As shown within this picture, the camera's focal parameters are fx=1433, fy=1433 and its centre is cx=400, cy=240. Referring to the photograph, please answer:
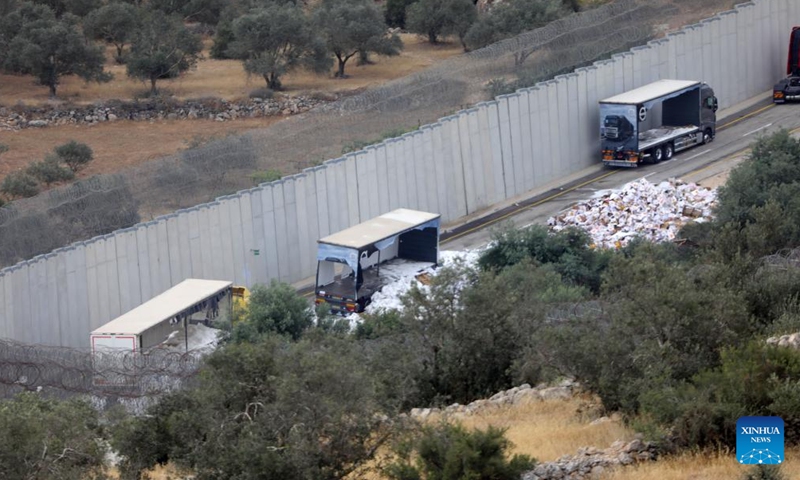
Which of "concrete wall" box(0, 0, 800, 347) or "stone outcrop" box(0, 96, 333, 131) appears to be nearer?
"concrete wall" box(0, 0, 800, 347)

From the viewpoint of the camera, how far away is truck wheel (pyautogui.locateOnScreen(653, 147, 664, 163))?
48.6m

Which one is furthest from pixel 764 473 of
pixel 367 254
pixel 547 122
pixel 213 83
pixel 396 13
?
pixel 396 13

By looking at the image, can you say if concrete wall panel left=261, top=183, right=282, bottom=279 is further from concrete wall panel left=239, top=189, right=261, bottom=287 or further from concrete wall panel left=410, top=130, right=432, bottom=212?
concrete wall panel left=410, top=130, right=432, bottom=212

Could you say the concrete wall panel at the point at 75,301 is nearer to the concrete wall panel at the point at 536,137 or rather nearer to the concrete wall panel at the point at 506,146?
the concrete wall panel at the point at 506,146

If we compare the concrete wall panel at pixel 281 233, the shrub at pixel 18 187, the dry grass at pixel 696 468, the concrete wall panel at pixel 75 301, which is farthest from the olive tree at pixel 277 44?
the dry grass at pixel 696 468

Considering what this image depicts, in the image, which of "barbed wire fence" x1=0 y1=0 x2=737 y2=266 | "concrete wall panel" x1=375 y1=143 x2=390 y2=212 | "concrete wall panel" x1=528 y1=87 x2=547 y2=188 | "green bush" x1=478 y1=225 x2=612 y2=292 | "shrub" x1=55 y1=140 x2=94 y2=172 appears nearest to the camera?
"green bush" x1=478 y1=225 x2=612 y2=292

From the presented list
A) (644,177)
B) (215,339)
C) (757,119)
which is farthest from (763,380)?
(757,119)

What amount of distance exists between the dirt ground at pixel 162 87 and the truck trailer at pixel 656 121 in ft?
55.0

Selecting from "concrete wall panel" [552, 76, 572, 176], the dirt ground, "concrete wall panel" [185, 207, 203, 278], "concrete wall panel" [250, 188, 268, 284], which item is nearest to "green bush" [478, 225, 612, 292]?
"concrete wall panel" [250, 188, 268, 284]

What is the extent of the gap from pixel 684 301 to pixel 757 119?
117 ft

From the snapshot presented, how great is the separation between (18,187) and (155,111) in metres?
16.4

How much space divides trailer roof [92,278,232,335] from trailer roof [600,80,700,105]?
59.2 feet

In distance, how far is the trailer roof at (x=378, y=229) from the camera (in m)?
38.0

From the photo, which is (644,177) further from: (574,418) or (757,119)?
(574,418)
